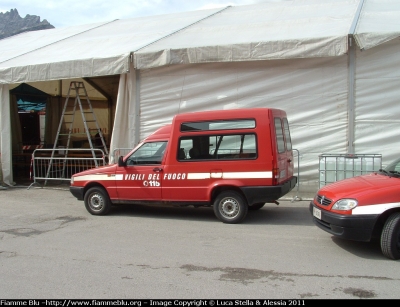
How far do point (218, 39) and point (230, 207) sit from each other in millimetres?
5475

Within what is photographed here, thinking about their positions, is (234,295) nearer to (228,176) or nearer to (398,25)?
(228,176)

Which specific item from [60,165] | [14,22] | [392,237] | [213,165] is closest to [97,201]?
[213,165]

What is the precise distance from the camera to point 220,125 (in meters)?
7.47

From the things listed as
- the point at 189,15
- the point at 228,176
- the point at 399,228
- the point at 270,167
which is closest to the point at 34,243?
the point at 228,176

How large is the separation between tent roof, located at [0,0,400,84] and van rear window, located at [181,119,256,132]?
3398 mm

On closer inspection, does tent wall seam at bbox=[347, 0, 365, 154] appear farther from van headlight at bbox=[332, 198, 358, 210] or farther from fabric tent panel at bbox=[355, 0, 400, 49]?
van headlight at bbox=[332, 198, 358, 210]

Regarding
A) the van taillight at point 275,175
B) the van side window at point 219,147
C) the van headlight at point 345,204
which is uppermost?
the van side window at point 219,147

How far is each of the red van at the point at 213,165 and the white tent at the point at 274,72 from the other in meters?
2.45

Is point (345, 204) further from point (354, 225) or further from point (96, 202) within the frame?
point (96, 202)

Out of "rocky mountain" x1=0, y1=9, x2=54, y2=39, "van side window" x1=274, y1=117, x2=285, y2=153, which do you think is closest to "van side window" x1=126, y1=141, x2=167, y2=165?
"van side window" x1=274, y1=117, x2=285, y2=153

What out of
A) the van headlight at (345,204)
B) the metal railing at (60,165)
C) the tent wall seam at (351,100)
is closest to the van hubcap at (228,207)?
the van headlight at (345,204)

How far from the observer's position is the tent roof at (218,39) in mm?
9820

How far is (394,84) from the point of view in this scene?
9.62m

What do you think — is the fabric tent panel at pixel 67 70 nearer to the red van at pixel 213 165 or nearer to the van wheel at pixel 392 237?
the red van at pixel 213 165
